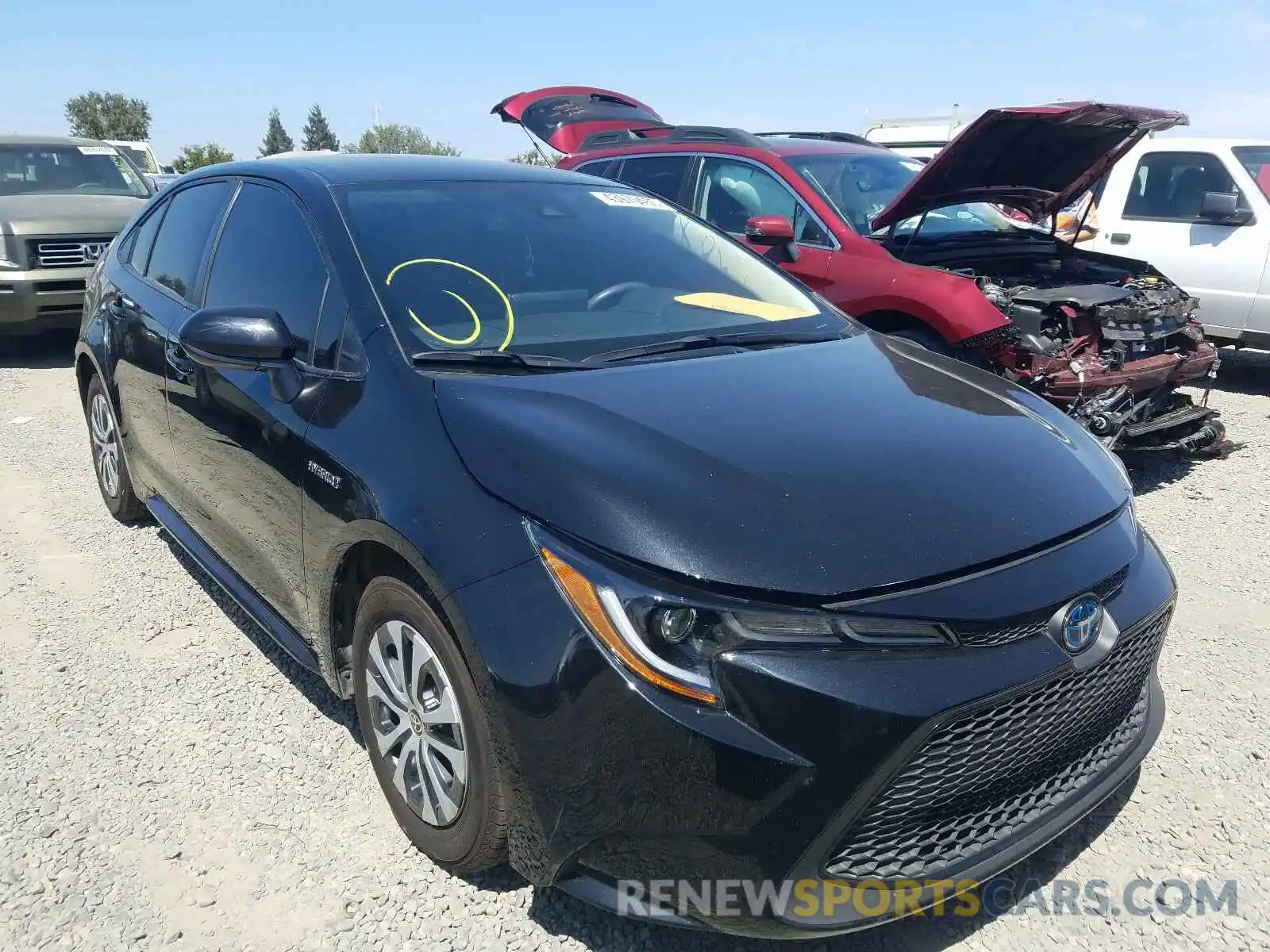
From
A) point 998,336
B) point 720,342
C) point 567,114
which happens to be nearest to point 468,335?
point 720,342

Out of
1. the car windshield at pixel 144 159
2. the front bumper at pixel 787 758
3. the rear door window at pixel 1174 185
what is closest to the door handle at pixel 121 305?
the front bumper at pixel 787 758

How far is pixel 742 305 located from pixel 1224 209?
19.0 ft

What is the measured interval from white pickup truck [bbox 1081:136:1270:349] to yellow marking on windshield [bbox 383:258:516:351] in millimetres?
6447

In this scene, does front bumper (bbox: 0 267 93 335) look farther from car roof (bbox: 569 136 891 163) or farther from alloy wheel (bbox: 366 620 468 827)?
alloy wheel (bbox: 366 620 468 827)

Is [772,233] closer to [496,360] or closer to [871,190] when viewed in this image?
[871,190]

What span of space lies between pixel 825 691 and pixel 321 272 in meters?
1.80

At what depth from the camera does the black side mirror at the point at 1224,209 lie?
701 cm

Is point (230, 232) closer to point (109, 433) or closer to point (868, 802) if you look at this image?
point (109, 433)

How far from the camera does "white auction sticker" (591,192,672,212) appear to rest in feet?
11.1

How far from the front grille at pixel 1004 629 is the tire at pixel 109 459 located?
3.73 meters

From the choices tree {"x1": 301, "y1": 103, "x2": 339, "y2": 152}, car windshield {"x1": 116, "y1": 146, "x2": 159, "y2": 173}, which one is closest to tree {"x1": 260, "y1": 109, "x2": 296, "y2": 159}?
tree {"x1": 301, "y1": 103, "x2": 339, "y2": 152}

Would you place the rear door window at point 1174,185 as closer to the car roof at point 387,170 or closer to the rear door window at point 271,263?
the car roof at point 387,170

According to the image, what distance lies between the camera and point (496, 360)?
7.93 feet

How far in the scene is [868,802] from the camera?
5.62 ft
